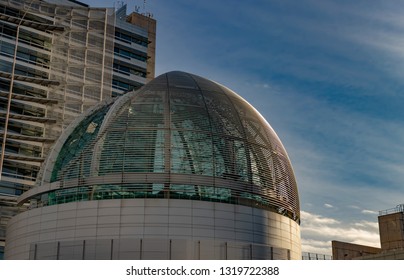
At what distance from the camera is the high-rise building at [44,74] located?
76688 mm

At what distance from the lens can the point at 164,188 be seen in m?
35.6

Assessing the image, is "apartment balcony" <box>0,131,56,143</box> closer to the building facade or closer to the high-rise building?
the high-rise building

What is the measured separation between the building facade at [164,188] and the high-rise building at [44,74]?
36534 mm

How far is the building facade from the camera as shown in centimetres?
3456

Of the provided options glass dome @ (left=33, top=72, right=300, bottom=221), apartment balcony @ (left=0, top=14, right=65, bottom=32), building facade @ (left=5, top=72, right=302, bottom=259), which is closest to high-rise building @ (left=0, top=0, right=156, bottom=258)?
apartment balcony @ (left=0, top=14, right=65, bottom=32)

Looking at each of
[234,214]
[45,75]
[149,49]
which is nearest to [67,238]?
[234,214]

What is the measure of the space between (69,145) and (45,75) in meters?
48.5

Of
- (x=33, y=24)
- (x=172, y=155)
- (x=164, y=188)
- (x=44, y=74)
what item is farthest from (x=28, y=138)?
(x=164, y=188)

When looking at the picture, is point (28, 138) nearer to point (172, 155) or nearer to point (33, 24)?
point (33, 24)

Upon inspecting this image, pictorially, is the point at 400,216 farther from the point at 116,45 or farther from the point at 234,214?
the point at 116,45

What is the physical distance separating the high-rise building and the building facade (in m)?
36.5

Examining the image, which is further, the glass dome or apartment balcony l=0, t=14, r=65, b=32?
apartment balcony l=0, t=14, r=65, b=32

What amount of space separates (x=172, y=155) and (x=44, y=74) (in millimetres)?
53968

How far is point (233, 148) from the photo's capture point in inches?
1487
